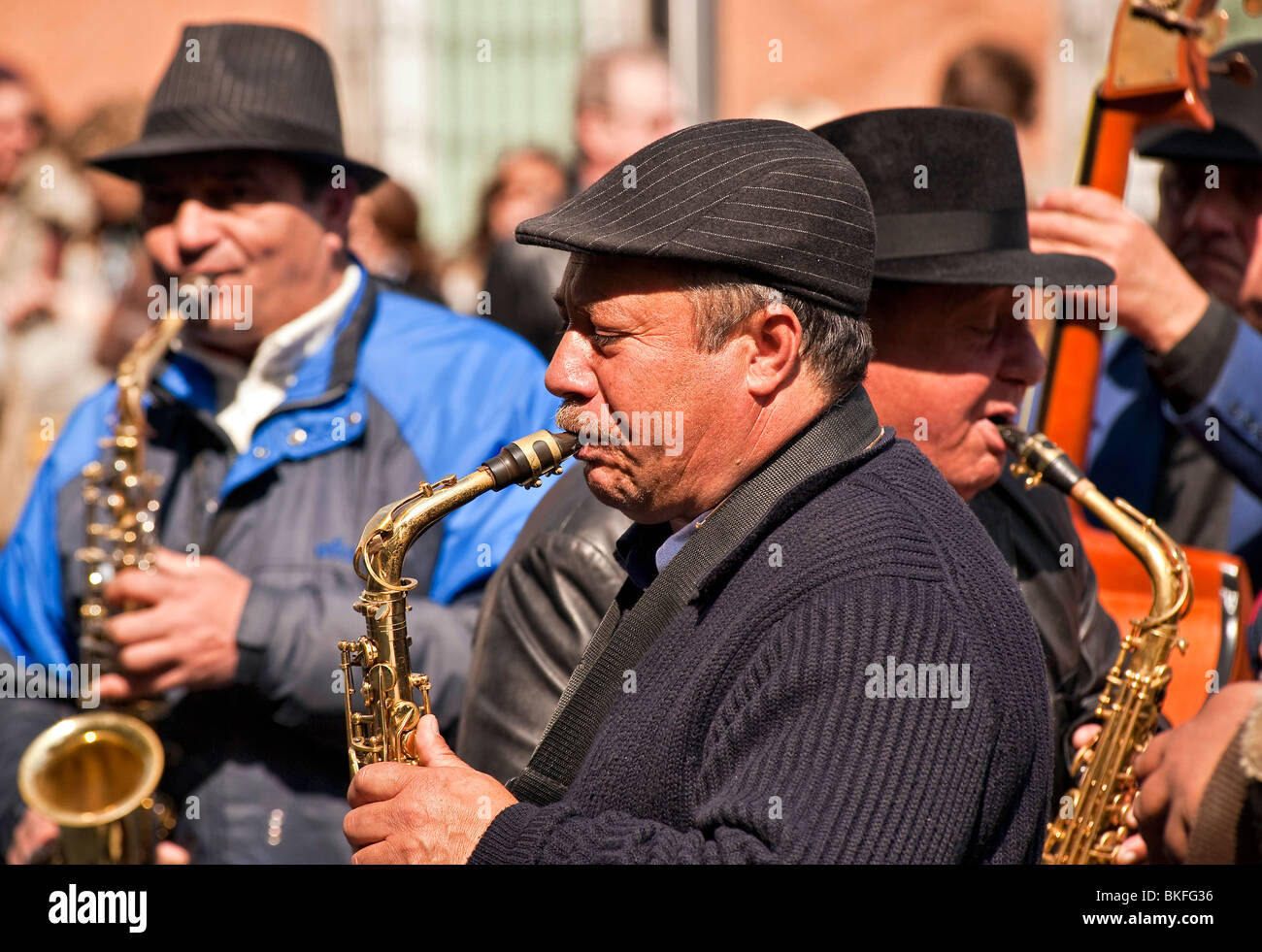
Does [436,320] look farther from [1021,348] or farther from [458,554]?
[1021,348]

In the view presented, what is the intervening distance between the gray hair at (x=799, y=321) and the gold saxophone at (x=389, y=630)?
0.46 meters

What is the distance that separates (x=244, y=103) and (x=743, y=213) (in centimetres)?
241

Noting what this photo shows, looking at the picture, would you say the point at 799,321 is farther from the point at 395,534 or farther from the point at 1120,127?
the point at 1120,127

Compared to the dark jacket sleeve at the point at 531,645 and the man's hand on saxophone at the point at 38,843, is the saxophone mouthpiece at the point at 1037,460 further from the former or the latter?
the man's hand on saxophone at the point at 38,843

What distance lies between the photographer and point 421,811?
2086 mm

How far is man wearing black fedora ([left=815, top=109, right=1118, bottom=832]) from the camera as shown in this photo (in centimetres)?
299

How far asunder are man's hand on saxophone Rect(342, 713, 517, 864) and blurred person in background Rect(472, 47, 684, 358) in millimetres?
3619

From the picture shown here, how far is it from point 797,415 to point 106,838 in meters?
2.11

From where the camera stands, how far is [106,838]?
350 centimetres

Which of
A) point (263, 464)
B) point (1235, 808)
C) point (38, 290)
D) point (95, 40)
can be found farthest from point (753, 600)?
point (95, 40)

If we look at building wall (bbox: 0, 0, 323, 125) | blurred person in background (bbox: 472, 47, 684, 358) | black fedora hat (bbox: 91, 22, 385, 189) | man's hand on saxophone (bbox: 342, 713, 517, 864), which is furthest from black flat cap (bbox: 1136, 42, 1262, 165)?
building wall (bbox: 0, 0, 323, 125)

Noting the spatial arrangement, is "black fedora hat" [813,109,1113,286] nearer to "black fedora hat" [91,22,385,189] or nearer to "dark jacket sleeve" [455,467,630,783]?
"dark jacket sleeve" [455,467,630,783]

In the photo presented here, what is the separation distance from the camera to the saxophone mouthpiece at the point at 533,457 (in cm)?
240
